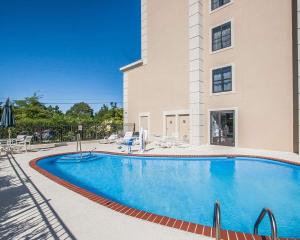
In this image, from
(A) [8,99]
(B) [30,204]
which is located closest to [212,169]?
(B) [30,204]

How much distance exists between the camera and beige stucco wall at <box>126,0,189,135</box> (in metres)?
18.2

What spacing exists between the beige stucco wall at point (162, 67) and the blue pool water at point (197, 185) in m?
8.00

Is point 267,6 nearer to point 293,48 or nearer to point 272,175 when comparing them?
point 293,48

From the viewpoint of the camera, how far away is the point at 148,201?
6.72 meters

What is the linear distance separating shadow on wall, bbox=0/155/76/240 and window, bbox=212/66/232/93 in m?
13.9

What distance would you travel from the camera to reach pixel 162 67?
19953 millimetres

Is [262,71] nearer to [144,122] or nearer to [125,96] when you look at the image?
[144,122]

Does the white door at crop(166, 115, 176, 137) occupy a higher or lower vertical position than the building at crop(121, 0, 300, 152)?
lower

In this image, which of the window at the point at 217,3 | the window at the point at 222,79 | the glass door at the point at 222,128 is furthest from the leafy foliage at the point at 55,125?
the window at the point at 217,3

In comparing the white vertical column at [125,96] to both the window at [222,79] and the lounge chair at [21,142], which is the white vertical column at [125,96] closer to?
the window at [222,79]

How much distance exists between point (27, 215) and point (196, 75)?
14880 mm

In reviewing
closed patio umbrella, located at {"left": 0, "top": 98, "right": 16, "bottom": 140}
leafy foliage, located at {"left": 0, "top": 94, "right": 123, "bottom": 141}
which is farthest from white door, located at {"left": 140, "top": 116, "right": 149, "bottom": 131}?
closed patio umbrella, located at {"left": 0, "top": 98, "right": 16, "bottom": 140}

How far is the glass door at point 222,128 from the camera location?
15750 millimetres

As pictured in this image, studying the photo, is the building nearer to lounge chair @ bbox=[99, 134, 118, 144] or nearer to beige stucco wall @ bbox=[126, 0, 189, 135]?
beige stucco wall @ bbox=[126, 0, 189, 135]
